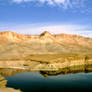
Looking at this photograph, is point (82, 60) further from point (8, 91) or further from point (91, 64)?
point (8, 91)

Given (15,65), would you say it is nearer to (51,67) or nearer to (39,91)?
(51,67)

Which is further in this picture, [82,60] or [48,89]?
[82,60]

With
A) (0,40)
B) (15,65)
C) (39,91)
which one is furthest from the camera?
(0,40)

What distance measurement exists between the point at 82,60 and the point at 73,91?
170 ft

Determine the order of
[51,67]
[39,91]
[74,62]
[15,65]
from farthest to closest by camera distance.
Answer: [74,62] → [15,65] → [51,67] → [39,91]

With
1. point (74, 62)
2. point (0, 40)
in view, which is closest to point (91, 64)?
point (74, 62)

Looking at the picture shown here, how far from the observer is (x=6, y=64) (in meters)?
76.8

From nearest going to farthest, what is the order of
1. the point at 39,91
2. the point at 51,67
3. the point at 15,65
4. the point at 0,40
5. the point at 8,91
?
1. the point at 8,91
2. the point at 39,91
3. the point at 51,67
4. the point at 15,65
5. the point at 0,40

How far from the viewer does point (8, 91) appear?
33812 millimetres

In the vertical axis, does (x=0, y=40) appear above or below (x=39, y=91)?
above

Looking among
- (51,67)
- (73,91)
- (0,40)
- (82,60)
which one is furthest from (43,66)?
(0,40)

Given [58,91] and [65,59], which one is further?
[65,59]

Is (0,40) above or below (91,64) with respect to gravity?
above

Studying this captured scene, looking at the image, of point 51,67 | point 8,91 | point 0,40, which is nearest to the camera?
point 8,91
